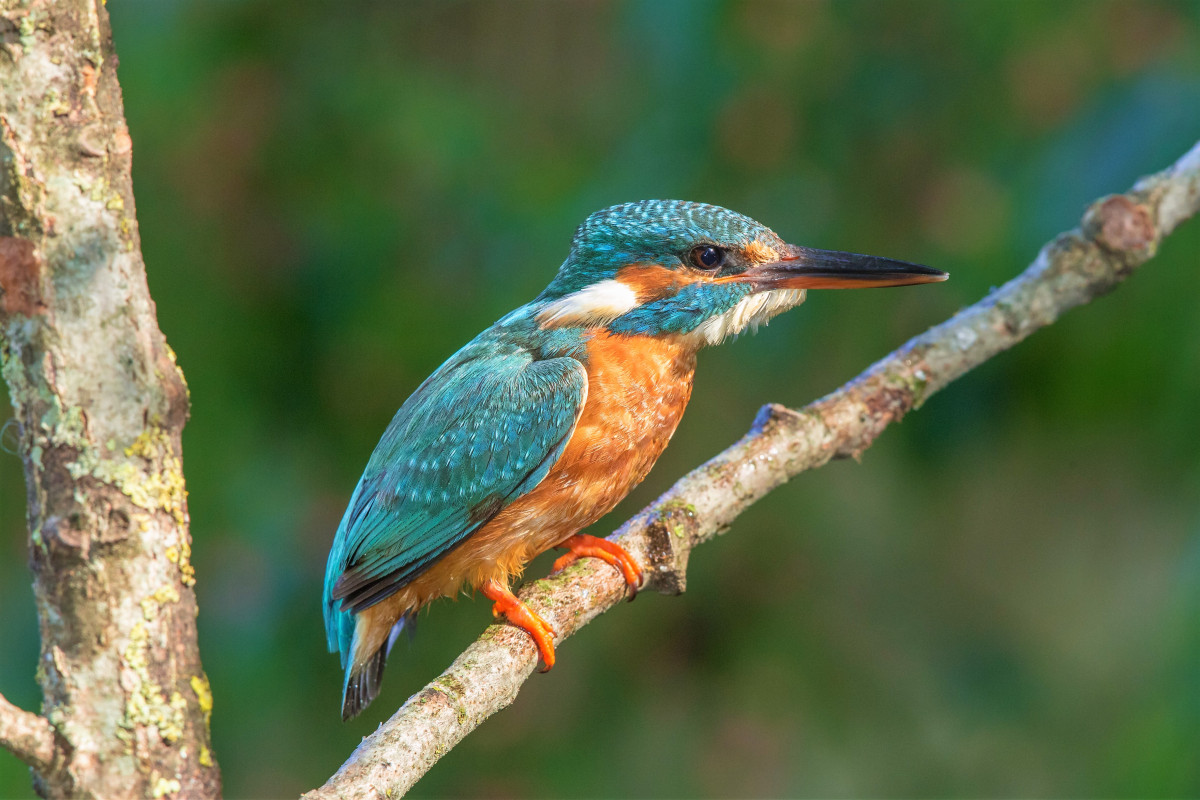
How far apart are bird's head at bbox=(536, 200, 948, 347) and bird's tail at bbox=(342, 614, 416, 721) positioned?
82 cm

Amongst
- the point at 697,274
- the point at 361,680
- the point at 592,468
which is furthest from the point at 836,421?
the point at 361,680

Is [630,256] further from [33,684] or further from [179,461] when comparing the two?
[33,684]

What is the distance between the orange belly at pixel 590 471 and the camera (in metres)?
2.12

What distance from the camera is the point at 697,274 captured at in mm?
2230

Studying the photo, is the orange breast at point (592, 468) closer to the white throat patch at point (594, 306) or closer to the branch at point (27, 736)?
the white throat patch at point (594, 306)

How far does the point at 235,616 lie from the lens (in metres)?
2.91

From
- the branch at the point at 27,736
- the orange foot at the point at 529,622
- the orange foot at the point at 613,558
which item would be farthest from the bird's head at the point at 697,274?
the branch at the point at 27,736

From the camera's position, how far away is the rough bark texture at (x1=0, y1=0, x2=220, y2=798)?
41.8 inches

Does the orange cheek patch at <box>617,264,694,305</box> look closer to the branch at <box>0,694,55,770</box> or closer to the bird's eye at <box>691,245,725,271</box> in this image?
the bird's eye at <box>691,245,725,271</box>

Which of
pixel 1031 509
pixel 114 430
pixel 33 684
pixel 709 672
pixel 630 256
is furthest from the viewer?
pixel 1031 509

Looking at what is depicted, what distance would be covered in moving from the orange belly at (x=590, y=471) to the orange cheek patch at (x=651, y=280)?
99mm

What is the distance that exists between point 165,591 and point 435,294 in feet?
6.41

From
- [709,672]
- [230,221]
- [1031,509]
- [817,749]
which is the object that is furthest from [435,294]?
[1031,509]

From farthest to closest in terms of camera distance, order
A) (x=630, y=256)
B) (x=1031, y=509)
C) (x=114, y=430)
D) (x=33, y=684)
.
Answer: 1. (x=1031, y=509)
2. (x=33, y=684)
3. (x=630, y=256)
4. (x=114, y=430)
